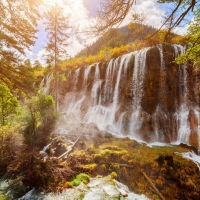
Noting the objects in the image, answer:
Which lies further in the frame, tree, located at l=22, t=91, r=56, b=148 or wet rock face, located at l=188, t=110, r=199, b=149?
wet rock face, located at l=188, t=110, r=199, b=149

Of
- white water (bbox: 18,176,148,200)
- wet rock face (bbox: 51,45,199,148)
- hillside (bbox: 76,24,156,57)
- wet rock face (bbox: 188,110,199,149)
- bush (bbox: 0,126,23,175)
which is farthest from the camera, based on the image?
wet rock face (bbox: 51,45,199,148)

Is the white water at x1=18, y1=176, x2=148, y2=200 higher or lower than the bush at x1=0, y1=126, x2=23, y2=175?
lower

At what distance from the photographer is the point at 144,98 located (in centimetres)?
1827

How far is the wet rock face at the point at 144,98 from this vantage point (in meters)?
15.0

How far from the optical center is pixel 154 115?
1630 cm

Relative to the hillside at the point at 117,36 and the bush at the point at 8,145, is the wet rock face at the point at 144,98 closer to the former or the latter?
the hillside at the point at 117,36

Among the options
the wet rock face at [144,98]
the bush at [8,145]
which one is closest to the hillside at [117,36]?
the wet rock face at [144,98]

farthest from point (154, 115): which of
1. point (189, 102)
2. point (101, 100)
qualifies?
point (101, 100)

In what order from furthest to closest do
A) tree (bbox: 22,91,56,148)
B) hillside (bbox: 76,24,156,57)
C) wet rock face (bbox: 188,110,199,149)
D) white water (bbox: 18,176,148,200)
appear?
wet rock face (bbox: 188,110,199,149) → tree (bbox: 22,91,56,148) → white water (bbox: 18,176,148,200) → hillside (bbox: 76,24,156,57)

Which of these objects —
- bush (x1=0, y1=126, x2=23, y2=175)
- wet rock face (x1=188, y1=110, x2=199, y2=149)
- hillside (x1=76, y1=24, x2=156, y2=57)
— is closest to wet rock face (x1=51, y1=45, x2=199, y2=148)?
wet rock face (x1=188, y1=110, x2=199, y2=149)

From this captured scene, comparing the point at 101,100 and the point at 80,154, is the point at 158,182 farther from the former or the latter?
the point at 101,100

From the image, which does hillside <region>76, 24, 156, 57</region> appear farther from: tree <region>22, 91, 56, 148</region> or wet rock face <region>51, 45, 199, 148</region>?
tree <region>22, 91, 56, 148</region>

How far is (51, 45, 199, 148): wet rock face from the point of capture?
14984 mm

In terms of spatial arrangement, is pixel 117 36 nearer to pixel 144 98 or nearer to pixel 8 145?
pixel 8 145
